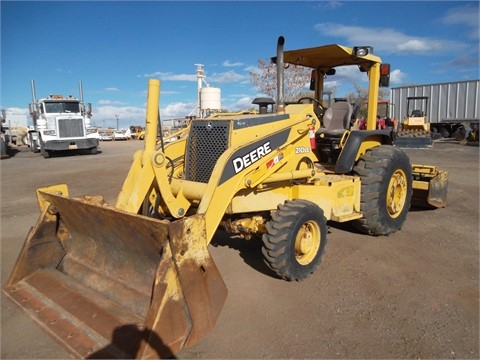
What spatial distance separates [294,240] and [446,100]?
26251mm

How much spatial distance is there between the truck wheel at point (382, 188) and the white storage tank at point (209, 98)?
20.6 metres

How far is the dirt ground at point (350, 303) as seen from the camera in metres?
3.04

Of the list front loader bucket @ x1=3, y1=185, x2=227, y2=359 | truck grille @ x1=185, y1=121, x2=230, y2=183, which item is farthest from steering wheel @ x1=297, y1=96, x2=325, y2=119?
front loader bucket @ x1=3, y1=185, x2=227, y2=359

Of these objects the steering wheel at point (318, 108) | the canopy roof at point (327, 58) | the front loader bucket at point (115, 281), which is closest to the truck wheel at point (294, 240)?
the front loader bucket at point (115, 281)

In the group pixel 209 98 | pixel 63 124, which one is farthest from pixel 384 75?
pixel 209 98

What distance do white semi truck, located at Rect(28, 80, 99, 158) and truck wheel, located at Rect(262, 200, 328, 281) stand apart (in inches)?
717

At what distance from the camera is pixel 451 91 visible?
84.0ft

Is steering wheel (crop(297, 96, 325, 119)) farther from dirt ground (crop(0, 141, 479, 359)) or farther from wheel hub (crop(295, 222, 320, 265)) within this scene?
wheel hub (crop(295, 222, 320, 265))

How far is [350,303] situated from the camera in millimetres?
3721

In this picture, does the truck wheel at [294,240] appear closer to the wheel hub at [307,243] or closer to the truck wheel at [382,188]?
the wheel hub at [307,243]

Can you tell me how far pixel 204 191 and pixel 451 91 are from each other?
88.0ft

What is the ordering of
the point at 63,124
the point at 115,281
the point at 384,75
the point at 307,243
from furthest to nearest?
the point at 63,124 → the point at 384,75 → the point at 307,243 → the point at 115,281

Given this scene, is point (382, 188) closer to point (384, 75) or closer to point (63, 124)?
point (384, 75)

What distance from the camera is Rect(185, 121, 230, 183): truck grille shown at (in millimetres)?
4316
